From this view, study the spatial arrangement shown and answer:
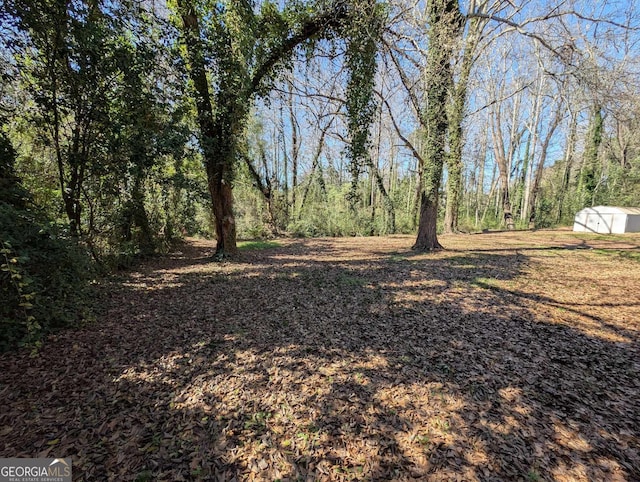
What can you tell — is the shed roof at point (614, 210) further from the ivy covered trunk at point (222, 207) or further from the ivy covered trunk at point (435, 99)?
the ivy covered trunk at point (222, 207)

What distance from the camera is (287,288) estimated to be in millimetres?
5371

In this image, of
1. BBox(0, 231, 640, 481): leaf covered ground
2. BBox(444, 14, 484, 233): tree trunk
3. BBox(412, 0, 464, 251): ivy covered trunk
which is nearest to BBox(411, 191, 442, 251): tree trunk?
BBox(412, 0, 464, 251): ivy covered trunk

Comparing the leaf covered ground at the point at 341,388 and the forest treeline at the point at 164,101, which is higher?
the forest treeline at the point at 164,101

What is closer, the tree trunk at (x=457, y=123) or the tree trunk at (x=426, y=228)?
the tree trunk at (x=457, y=123)


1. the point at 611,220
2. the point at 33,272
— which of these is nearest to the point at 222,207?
the point at 33,272

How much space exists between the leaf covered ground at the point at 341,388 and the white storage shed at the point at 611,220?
41.5 ft

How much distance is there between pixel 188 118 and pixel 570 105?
30.4 feet

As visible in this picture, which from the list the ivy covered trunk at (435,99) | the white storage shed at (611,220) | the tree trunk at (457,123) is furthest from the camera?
the white storage shed at (611,220)

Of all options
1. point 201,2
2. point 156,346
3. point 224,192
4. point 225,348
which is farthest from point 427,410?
point 201,2

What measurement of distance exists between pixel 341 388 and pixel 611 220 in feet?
59.6

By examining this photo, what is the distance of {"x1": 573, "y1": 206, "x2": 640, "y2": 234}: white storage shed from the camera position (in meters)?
13.4

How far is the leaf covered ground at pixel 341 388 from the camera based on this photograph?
1.83 meters

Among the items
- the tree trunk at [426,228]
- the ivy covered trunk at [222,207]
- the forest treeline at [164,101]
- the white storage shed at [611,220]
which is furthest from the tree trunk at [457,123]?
the white storage shed at [611,220]

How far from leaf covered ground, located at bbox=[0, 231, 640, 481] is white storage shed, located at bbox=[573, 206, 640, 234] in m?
12.7
